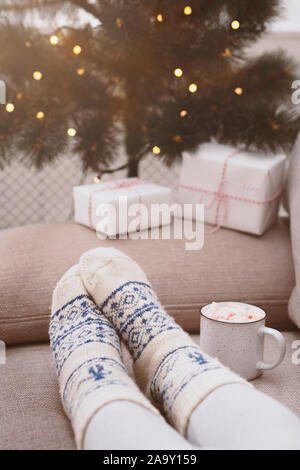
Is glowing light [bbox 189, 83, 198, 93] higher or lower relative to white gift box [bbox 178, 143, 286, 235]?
higher

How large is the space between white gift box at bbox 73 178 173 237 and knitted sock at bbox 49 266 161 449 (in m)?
0.22

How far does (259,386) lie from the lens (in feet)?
2.34

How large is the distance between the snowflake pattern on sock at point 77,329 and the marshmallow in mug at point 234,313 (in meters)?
→ 0.14

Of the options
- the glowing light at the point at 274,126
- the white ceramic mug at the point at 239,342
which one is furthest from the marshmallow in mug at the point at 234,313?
the glowing light at the point at 274,126

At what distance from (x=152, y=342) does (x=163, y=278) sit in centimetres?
24

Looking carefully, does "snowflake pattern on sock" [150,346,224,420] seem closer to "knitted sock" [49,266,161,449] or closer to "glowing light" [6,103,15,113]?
"knitted sock" [49,266,161,449]

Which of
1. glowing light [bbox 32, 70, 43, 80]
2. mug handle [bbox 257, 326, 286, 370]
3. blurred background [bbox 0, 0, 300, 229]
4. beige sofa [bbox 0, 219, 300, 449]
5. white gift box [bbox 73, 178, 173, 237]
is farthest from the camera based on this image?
blurred background [bbox 0, 0, 300, 229]

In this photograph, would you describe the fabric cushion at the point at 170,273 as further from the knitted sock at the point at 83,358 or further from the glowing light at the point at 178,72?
the glowing light at the point at 178,72

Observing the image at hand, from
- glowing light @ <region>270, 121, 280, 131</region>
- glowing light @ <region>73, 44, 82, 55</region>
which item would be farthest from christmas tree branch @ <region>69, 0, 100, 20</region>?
glowing light @ <region>270, 121, 280, 131</region>

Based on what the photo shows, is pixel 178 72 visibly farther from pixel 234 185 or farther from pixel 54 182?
pixel 54 182

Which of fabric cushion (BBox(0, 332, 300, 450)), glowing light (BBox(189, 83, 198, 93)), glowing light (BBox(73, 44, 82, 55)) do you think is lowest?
fabric cushion (BBox(0, 332, 300, 450))

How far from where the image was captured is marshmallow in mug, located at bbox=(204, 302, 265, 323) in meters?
0.70

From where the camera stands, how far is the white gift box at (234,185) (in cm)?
102

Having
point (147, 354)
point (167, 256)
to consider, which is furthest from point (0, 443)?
point (167, 256)
